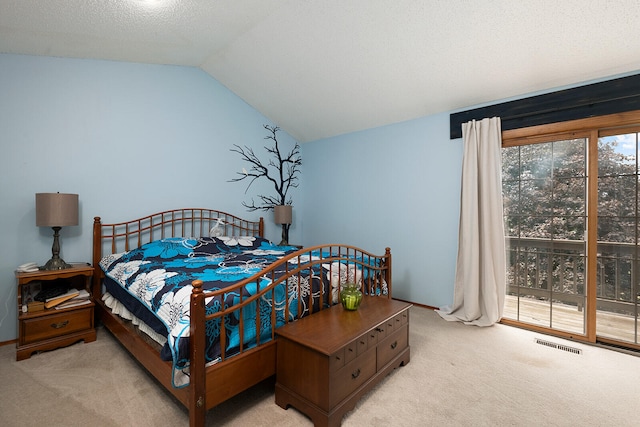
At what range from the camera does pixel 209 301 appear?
1784 mm

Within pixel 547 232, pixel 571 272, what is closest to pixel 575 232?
pixel 547 232

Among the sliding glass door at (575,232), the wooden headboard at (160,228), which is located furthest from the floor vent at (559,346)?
the wooden headboard at (160,228)

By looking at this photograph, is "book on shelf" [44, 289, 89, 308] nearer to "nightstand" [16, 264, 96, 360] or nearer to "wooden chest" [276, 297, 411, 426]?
"nightstand" [16, 264, 96, 360]

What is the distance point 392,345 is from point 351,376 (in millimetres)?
542

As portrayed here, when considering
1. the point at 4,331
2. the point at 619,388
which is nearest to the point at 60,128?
the point at 4,331

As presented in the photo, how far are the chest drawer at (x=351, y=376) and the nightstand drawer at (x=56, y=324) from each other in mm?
2445

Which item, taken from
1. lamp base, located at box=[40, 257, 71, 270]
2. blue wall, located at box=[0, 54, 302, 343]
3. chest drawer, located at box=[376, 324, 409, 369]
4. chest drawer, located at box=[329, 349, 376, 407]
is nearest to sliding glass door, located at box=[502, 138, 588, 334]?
chest drawer, located at box=[376, 324, 409, 369]

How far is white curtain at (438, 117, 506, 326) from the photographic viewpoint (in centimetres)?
325

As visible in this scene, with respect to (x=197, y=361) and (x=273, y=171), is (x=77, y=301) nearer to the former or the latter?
(x=197, y=361)

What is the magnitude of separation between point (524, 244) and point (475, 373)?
5.42ft

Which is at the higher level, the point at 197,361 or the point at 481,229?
the point at 481,229

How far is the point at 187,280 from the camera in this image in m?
2.14

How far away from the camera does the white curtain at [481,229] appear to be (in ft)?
10.7

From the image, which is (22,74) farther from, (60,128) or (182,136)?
(182,136)
